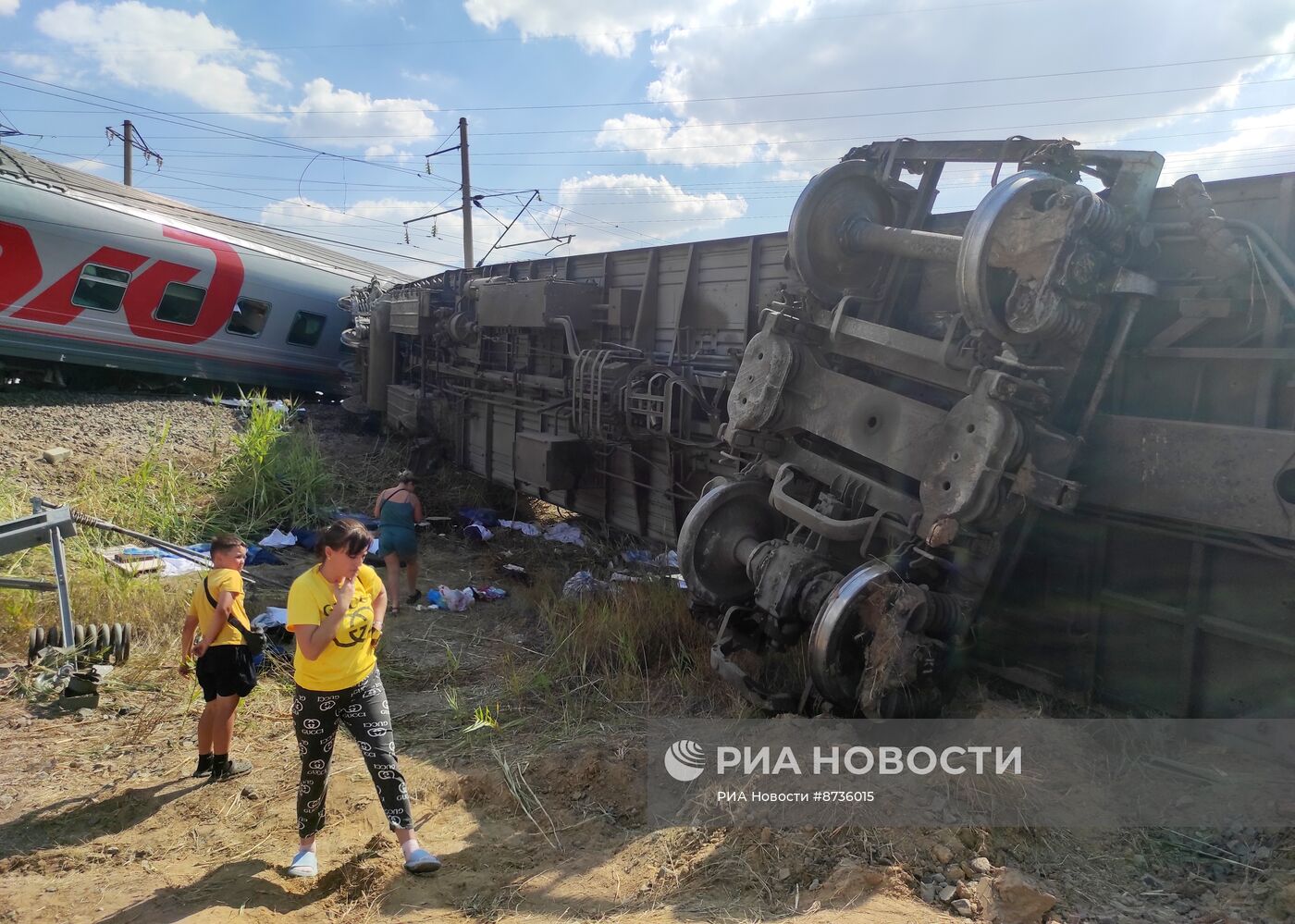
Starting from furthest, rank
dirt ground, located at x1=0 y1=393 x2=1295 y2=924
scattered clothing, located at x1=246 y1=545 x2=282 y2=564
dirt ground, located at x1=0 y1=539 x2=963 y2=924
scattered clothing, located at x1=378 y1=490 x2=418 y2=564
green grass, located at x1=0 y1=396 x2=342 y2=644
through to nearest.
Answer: scattered clothing, located at x1=246 y1=545 x2=282 y2=564 < scattered clothing, located at x1=378 y1=490 x2=418 y2=564 < green grass, located at x1=0 y1=396 x2=342 y2=644 < dirt ground, located at x1=0 y1=539 x2=963 y2=924 < dirt ground, located at x1=0 y1=393 x2=1295 y2=924

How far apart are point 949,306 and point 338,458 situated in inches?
364

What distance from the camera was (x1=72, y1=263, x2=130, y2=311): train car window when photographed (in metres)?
11.2

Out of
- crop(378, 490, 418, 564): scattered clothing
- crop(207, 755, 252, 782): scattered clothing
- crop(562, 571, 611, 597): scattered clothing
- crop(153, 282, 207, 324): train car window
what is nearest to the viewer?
crop(207, 755, 252, 782): scattered clothing

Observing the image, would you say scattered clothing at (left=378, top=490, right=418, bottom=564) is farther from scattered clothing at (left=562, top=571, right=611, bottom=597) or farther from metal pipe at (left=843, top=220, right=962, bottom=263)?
metal pipe at (left=843, top=220, right=962, bottom=263)

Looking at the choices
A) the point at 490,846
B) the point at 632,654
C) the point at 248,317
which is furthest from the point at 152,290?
the point at 490,846

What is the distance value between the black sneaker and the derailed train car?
2.37 metres

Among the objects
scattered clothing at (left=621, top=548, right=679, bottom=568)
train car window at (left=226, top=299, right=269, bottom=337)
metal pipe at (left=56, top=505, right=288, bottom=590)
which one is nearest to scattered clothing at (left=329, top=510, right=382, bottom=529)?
metal pipe at (left=56, top=505, right=288, bottom=590)

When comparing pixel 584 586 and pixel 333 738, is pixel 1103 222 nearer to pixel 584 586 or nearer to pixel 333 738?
pixel 333 738

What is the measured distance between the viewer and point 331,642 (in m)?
3.17

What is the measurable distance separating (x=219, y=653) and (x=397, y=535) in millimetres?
3227

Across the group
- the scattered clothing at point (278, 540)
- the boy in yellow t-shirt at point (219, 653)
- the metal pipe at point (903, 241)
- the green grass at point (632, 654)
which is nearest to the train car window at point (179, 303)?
the scattered clothing at point (278, 540)

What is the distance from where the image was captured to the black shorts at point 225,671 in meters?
3.96

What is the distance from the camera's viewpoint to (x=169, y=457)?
9.95 metres

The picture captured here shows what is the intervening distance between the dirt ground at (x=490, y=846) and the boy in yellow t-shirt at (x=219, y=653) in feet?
0.66
